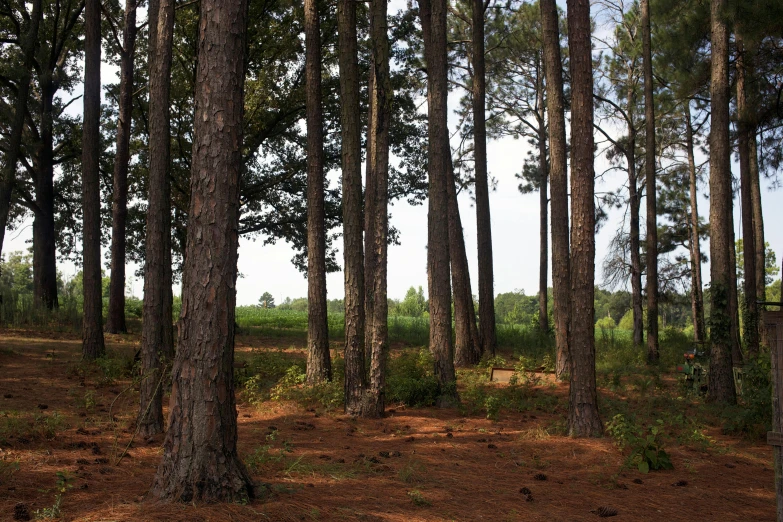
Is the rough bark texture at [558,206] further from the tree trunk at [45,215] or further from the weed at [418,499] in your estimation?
the tree trunk at [45,215]

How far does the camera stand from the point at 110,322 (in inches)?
645

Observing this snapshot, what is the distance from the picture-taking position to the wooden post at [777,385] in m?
4.37

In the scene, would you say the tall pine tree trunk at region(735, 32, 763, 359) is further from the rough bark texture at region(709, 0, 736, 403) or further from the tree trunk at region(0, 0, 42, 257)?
the tree trunk at region(0, 0, 42, 257)

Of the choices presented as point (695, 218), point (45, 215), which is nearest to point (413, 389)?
point (45, 215)

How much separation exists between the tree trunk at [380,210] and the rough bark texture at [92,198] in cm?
609

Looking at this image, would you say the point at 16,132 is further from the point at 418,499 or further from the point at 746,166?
the point at 746,166

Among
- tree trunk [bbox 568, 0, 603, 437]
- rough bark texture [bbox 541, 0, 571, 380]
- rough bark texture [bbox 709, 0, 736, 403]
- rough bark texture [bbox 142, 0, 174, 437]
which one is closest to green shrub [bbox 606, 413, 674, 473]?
tree trunk [bbox 568, 0, 603, 437]

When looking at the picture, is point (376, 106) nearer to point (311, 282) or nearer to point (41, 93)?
point (311, 282)

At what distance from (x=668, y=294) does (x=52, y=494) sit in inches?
1161

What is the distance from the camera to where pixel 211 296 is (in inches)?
181

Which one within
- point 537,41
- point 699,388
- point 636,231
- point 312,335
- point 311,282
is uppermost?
point 537,41

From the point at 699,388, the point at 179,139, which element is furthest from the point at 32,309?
the point at 699,388

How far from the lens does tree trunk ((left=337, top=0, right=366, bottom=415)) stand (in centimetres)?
880

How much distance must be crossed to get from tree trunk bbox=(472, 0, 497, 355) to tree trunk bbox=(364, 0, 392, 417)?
A: 23.9 ft
